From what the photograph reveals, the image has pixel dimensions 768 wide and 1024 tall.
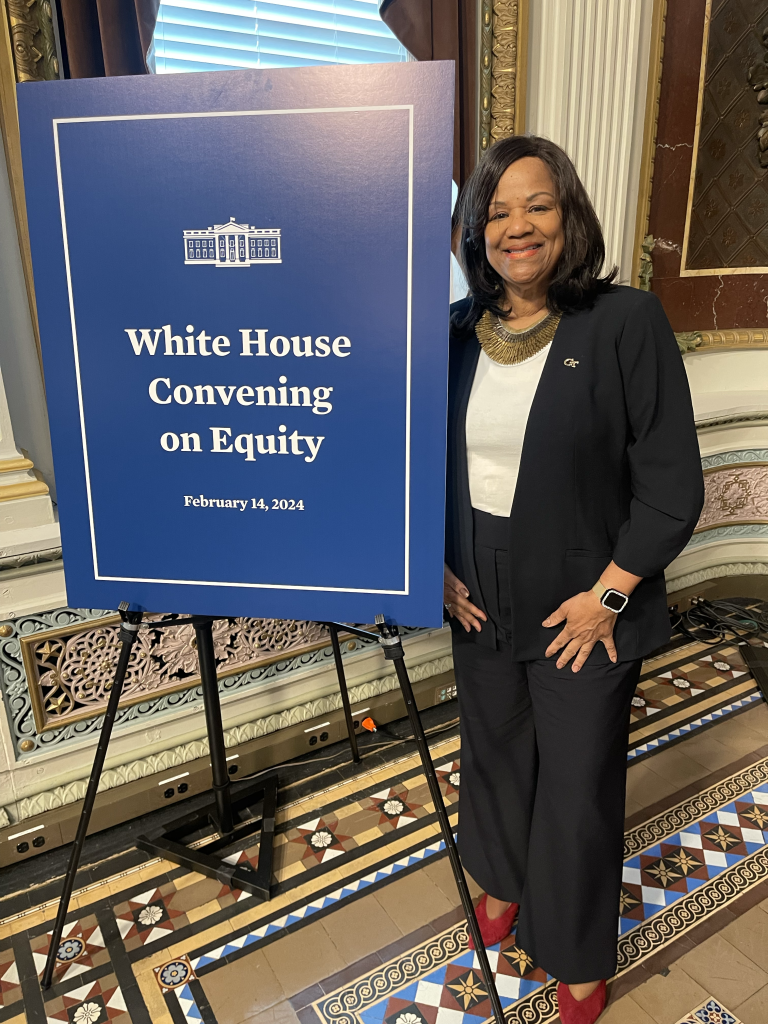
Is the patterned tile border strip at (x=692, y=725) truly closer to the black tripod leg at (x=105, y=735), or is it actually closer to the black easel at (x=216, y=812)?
the black easel at (x=216, y=812)

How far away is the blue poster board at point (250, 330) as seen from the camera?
3.81 ft

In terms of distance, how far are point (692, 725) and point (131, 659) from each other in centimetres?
187

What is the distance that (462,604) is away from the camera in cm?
147

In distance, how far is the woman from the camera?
48.9 inches

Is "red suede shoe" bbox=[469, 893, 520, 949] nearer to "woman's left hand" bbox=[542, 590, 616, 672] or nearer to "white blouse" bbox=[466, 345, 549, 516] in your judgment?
"woman's left hand" bbox=[542, 590, 616, 672]

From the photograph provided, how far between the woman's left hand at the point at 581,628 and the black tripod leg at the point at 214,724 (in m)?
0.80

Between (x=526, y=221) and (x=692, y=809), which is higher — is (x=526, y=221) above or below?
above

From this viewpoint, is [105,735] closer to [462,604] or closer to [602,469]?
[462,604]

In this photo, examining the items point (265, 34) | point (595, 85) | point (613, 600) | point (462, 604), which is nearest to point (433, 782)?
point (462, 604)

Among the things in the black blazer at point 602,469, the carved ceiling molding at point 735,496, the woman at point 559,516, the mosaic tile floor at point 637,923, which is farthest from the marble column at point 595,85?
the mosaic tile floor at point 637,923

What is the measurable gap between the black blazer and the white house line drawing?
1.37 feet

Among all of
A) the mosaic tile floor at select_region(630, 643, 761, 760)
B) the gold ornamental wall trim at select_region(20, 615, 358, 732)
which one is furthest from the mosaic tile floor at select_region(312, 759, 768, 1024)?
the gold ornamental wall trim at select_region(20, 615, 358, 732)

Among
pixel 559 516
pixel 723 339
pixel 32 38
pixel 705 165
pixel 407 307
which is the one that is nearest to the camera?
pixel 407 307

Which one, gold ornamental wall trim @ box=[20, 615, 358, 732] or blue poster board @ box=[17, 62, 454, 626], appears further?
gold ornamental wall trim @ box=[20, 615, 358, 732]
